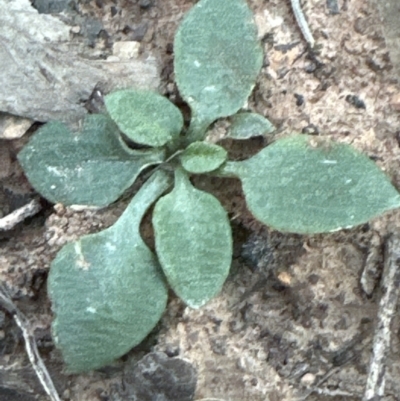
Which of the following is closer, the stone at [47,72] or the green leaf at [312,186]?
the green leaf at [312,186]

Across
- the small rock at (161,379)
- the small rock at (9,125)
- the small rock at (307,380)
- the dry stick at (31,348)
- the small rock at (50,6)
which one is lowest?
the small rock at (307,380)

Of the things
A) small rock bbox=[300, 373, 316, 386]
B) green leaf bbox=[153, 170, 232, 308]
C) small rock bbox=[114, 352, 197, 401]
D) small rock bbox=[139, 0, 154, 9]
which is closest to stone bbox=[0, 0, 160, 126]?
small rock bbox=[139, 0, 154, 9]

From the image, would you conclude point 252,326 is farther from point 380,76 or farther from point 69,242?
point 380,76

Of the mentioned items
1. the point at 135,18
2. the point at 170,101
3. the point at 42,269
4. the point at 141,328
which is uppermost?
the point at 135,18

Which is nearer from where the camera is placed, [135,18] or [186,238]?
[186,238]

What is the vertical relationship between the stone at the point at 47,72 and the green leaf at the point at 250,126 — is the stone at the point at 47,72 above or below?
above

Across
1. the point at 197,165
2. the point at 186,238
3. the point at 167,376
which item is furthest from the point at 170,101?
the point at 167,376

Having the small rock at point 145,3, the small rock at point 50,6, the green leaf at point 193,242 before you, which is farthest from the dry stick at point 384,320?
the small rock at point 50,6

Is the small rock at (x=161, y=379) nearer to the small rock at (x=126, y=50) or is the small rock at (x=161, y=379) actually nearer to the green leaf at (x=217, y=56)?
the green leaf at (x=217, y=56)
